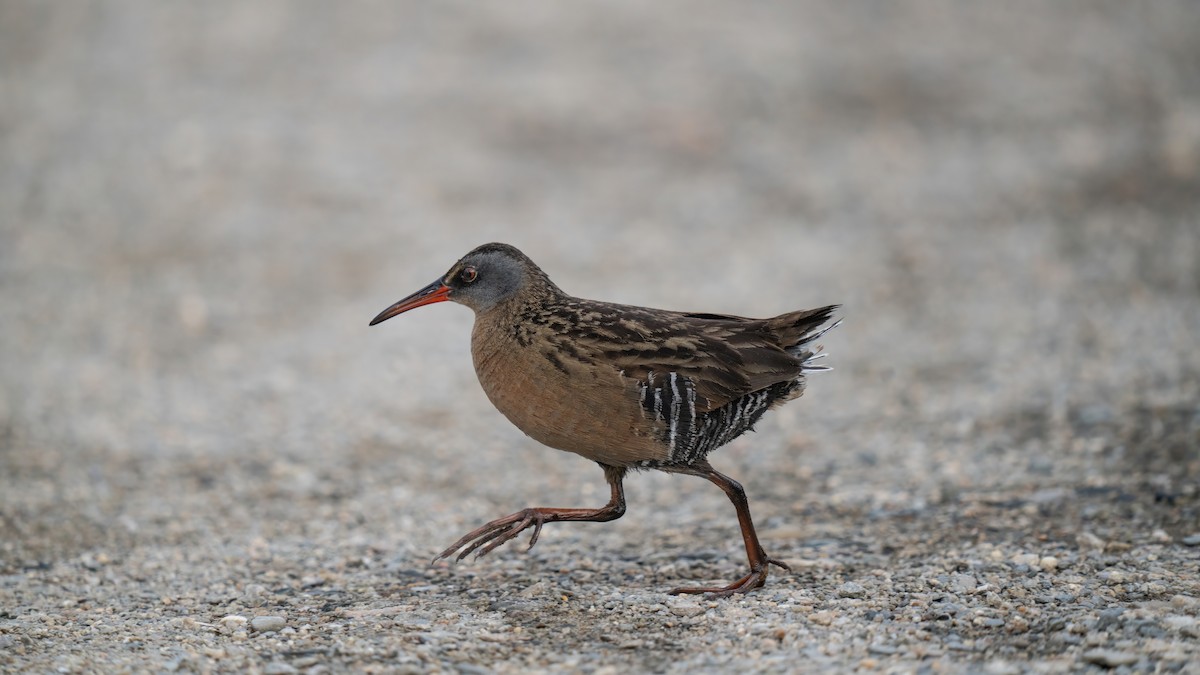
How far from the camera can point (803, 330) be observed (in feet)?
17.9

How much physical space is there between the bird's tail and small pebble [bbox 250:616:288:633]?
2611mm

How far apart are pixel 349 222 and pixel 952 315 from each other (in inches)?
242

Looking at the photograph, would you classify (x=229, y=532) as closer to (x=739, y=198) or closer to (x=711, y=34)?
(x=739, y=198)

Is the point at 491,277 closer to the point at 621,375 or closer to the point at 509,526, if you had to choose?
the point at 621,375

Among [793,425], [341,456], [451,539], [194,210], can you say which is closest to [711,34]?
→ [194,210]

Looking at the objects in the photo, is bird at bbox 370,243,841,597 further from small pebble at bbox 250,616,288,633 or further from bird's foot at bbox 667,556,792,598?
small pebble at bbox 250,616,288,633

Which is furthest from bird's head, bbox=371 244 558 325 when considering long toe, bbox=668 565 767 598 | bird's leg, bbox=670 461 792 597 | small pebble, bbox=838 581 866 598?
small pebble, bbox=838 581 866 598

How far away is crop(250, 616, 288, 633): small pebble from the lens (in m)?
4.89

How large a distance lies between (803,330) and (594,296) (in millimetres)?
5406

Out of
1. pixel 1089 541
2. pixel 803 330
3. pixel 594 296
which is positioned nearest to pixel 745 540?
pixel 803 330

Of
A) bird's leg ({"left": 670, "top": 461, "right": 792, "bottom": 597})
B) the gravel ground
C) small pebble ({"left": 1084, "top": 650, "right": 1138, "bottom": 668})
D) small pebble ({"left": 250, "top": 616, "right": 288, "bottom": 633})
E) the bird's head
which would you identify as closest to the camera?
small pebble ({"left": 1084, "top": 650, "right": 1138, "bottom": 668})

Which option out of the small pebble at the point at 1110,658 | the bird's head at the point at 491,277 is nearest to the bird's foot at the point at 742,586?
the small pebble at the point at 1110,658

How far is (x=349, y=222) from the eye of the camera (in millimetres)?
12023

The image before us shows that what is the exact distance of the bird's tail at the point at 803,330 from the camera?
5426mm
